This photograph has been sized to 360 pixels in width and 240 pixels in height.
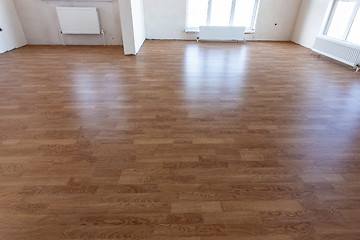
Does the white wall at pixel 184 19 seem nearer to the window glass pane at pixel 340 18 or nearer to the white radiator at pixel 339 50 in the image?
the window glass pane at pixel 340 18

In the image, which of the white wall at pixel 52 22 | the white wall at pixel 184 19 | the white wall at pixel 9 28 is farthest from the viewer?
the white wall at pixel 184 19

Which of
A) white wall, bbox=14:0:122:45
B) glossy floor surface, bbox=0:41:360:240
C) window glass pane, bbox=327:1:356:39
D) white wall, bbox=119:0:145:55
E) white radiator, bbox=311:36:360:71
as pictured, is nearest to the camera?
glossy floor surface, bbox=0:41:360:240

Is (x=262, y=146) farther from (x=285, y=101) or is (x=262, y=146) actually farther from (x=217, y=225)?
(x=285, y=101)

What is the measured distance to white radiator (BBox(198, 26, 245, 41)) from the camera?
22.9ft

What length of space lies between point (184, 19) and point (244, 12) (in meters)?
2.06

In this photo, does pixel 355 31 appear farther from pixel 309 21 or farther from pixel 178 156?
pixel 178 156

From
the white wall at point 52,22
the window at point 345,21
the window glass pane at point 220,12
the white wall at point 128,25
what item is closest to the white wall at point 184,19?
the window glass pane at point 220,12

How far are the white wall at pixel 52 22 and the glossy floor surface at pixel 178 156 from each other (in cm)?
273

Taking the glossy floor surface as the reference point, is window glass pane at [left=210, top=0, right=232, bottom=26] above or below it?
above

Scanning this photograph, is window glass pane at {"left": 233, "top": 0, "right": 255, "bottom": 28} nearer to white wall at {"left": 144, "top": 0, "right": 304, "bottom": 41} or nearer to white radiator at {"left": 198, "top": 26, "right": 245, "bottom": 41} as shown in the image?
white wall at {"left": 144, "top": 0, "right": 304, "bottom": 41}

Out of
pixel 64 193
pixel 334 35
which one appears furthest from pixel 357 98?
pixel 64 193

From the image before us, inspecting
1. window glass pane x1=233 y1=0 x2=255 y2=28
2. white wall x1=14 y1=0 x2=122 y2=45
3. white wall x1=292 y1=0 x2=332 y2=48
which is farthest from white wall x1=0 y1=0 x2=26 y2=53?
white wall x1=292 y1=0 x2=332 y2=48

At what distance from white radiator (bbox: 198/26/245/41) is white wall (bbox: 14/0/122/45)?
108 inches

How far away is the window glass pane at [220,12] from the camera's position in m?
6.99
